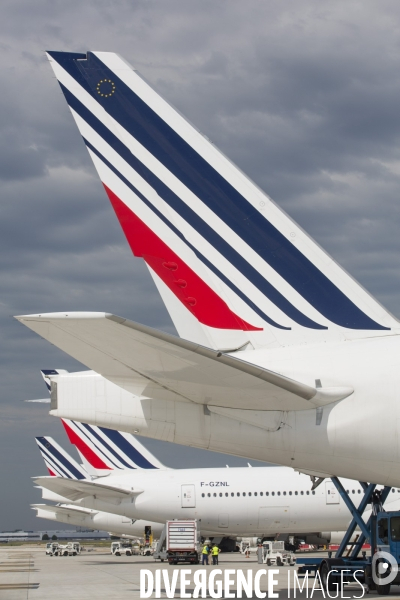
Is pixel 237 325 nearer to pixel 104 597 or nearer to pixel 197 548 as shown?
pixel 104 597

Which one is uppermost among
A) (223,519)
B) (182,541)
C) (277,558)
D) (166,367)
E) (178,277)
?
(178,277)

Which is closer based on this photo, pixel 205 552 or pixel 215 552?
pixel 215 552

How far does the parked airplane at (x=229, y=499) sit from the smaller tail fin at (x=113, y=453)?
3784mm

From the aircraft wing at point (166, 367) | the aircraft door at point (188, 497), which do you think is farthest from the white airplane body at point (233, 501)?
the aircraft wing at point (166, 367)

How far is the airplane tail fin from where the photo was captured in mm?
10875

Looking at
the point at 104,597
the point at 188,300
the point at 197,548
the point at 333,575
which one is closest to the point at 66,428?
the point at 197,548

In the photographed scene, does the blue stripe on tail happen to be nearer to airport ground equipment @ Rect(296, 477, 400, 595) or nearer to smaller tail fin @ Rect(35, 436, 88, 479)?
airport ground equipment @ Rect(296, 477, 400, 595)

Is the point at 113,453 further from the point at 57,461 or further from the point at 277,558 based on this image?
the point at 277,558

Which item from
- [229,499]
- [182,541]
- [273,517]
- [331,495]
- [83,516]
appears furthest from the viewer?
[83,516]

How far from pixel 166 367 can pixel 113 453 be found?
33.9 meters

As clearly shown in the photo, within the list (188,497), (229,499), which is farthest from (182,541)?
(229,499)

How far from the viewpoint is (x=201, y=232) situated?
11.1m

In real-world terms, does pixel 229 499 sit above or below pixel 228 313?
below

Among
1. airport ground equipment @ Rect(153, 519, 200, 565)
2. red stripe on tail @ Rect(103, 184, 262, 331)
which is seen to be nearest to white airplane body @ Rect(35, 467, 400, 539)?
airport ground equipment @ Rect(153, 519, 200, 565)
